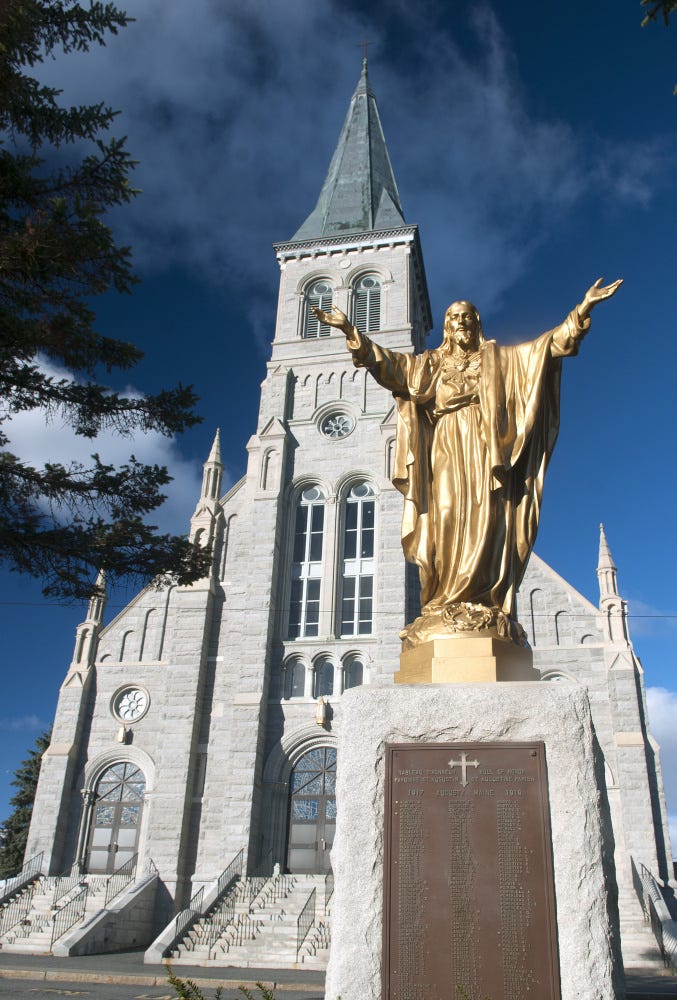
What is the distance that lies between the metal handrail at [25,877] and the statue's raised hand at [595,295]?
21.5m

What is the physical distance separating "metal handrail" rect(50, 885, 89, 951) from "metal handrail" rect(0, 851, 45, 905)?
1856mm

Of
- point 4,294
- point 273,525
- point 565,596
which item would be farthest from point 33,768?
point 4,294

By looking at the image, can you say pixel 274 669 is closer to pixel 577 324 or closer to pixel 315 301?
pixel 315 301

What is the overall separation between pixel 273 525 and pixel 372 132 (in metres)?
25.5

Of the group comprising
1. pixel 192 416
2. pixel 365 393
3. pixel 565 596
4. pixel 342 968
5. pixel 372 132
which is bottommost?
pixel 342 968

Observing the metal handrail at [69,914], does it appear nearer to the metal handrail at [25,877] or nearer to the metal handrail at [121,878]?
the metal handrail at [121,878]

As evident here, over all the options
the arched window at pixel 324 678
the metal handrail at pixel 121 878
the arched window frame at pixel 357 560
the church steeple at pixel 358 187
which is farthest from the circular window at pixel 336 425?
the metal handrail at pixel 121 878

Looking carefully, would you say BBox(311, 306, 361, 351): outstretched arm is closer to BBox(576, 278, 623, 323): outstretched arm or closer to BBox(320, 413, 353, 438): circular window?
BBox(576, 278, 623, 323): outstretched arm

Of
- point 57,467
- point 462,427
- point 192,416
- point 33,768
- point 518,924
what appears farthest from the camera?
point 33,768

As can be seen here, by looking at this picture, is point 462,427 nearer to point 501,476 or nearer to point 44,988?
point 501,476

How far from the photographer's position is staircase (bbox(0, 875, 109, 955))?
57.6 ft

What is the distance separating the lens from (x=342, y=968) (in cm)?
412

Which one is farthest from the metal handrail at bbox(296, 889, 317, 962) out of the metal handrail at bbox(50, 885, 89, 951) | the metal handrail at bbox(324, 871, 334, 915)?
the metal handrail at bbox(50, 885, 89, 951)

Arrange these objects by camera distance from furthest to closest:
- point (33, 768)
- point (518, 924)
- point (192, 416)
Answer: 1. point (33, 768)
2. point (192, 416)
3. point (518, 924)
